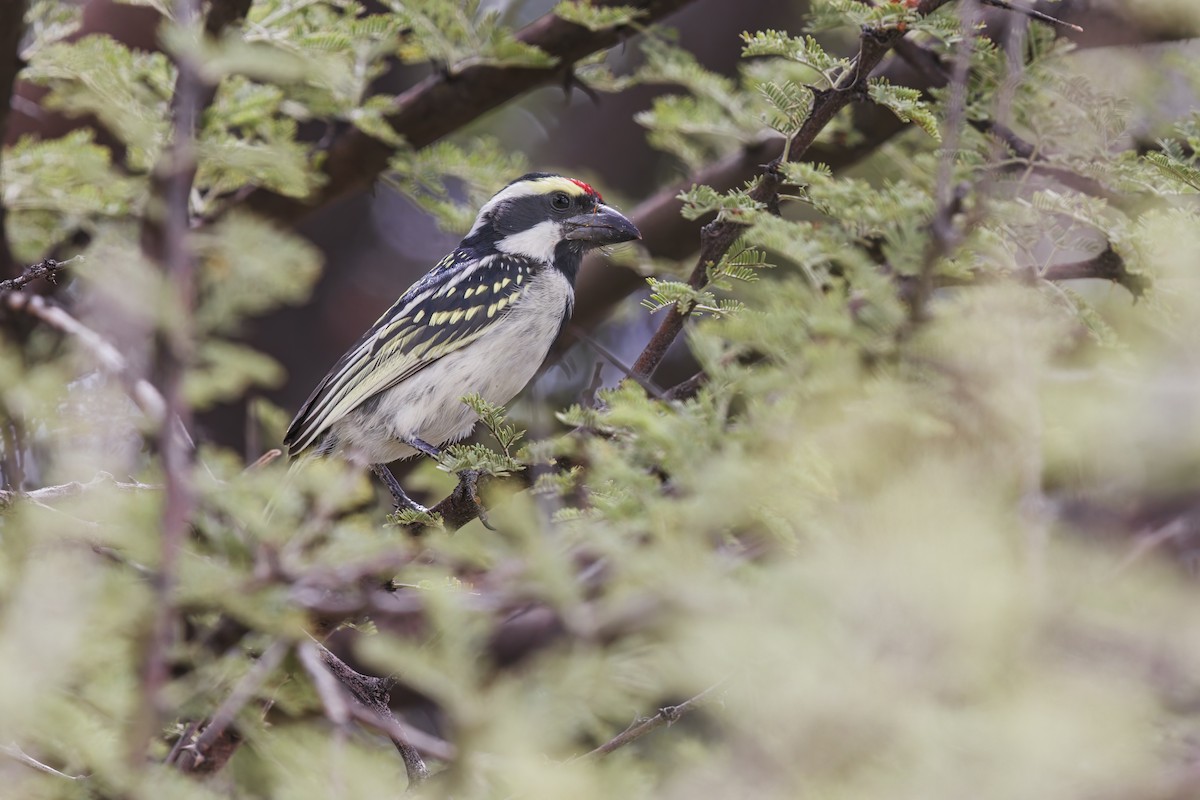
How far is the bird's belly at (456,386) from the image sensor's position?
3629mm

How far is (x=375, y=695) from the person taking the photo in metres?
2.89

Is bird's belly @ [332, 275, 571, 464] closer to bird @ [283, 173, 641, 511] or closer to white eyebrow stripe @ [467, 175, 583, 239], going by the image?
bird @ [283, 173, 641, 511]

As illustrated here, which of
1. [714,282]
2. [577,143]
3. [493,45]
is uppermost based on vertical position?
[493,45]

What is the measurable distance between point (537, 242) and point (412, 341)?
63 centimetres

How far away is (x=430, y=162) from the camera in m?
3.82

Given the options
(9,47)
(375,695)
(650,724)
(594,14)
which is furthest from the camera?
(594,14)

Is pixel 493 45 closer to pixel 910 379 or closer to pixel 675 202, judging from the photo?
pixel 675 202

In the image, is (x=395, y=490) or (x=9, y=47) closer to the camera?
(x=9, y=47)

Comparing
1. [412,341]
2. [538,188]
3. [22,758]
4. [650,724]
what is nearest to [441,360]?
[412,341]

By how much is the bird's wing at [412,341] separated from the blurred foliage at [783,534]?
0.38 m

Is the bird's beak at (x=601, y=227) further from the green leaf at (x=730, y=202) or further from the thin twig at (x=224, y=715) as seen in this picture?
the thin twig at (x=224, y=715)

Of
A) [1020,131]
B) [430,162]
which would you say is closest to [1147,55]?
[1020,131]

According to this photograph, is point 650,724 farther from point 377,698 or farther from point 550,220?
point 550,220

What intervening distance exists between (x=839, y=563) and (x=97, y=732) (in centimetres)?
147
